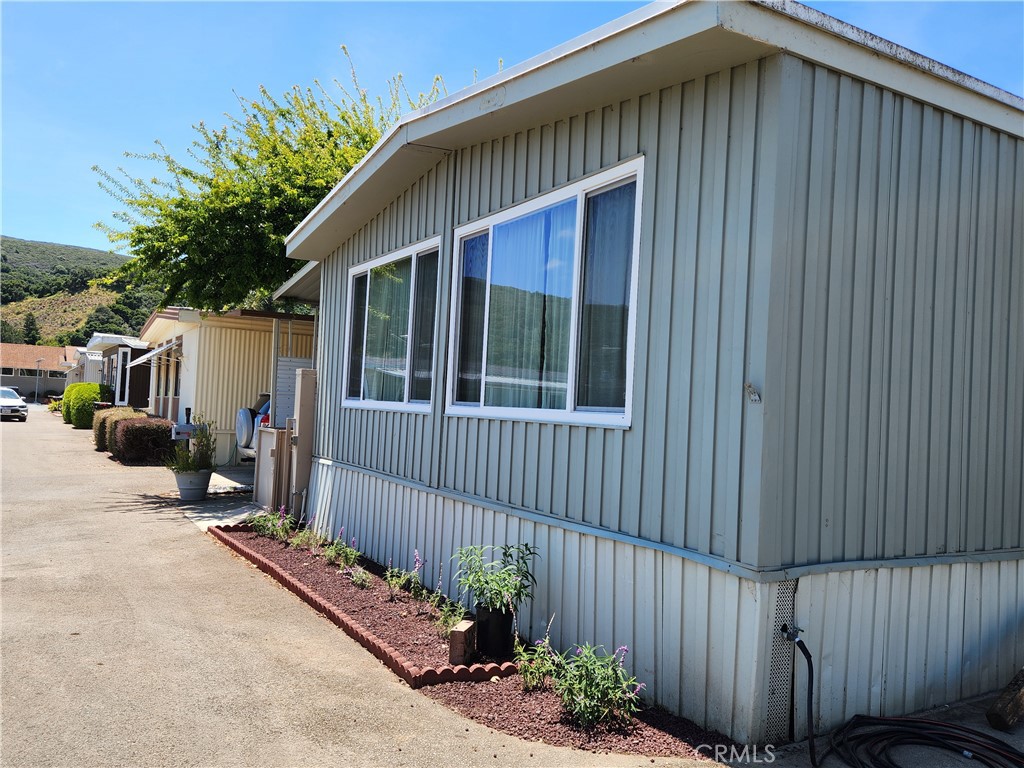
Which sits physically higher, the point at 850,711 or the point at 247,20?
the point at 247,20

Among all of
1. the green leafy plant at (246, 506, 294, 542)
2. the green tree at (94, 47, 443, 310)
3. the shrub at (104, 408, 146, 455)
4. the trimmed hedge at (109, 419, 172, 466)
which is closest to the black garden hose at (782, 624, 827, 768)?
the green leafy plant at (246, 506, 294, 542)

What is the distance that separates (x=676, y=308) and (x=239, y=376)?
13.2 meters

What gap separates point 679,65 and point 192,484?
949 cm

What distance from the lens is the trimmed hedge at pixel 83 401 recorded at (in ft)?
89.2

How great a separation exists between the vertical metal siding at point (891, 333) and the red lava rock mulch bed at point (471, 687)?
101cm

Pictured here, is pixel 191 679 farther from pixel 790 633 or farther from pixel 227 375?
pixel 227 375

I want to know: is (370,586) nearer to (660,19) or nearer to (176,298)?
(660,19)

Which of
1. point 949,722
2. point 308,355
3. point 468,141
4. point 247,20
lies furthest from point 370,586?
point 308,355

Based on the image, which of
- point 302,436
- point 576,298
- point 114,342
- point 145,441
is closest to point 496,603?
point 576,298

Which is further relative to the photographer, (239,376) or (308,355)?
(239,376)

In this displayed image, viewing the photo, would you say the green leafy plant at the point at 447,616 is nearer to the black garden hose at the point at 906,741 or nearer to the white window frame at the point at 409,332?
the white window frame at the point at 409,332

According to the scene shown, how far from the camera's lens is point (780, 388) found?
11.8 ft

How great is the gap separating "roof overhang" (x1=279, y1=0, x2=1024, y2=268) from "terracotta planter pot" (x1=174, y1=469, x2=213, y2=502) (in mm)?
7088

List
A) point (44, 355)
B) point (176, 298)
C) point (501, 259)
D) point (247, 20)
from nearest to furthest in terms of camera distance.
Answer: point (501, 259), point (247, 20), point (176, 298), point (44, 355)
